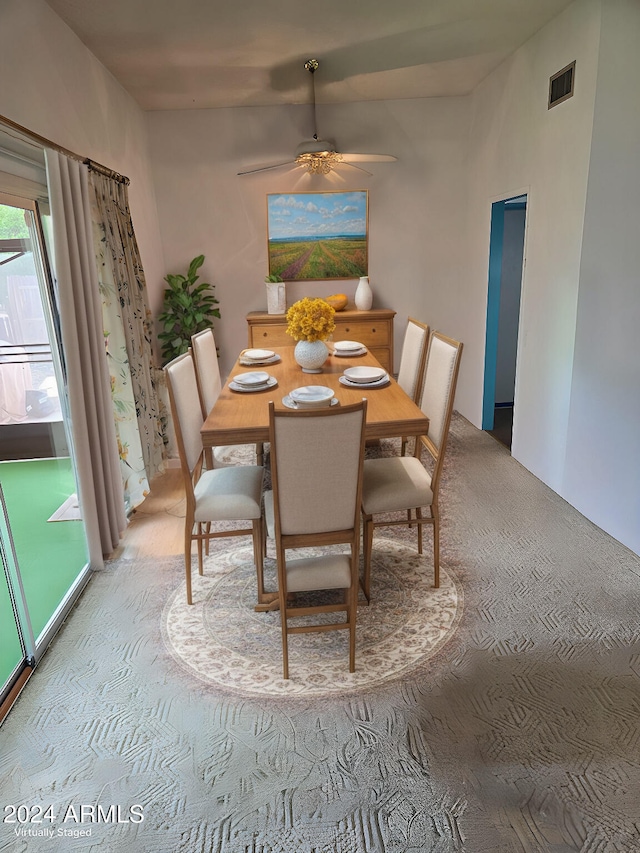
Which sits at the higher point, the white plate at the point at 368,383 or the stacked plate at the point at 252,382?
the stacked plate at the point at 252,382

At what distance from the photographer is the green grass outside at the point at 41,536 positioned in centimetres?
260

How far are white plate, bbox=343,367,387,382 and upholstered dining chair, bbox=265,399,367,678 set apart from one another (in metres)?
1.03

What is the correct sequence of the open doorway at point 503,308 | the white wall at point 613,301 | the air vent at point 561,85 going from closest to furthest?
1. the white wall at point 613,301
2. the air vent at point 561,85
3. the open doorway at point 503,308

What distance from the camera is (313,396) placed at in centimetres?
248

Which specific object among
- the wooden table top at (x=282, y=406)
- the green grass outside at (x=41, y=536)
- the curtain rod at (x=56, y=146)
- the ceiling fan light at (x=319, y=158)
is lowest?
Answer: the green grass outside at (x=41, y=536)

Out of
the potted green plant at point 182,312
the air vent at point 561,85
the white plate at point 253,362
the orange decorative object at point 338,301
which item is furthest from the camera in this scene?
the orange decorative object at point 338,301

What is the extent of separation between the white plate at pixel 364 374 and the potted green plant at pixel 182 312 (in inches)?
87.9

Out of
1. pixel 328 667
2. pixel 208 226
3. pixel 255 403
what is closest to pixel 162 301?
pixel 208 226

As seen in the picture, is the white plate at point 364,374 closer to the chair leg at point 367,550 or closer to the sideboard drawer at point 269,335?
the chair leg at point 367,550

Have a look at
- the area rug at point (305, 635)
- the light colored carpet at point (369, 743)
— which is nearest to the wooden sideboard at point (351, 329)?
the area rug at point (305, 635)

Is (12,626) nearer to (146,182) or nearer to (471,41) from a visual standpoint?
(146,182)

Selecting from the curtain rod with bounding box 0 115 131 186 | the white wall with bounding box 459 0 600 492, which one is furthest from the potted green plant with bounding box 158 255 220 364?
the white wall with bounding box 459 0 600 492

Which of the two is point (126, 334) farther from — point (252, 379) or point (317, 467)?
point (317, 467)

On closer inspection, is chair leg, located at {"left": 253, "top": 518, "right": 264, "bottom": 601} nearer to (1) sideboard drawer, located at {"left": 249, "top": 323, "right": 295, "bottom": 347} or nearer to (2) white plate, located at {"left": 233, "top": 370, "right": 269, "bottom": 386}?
(2) white plate, located at {"left": 233, "top": 370, "right": 269, "bottom": 386}
